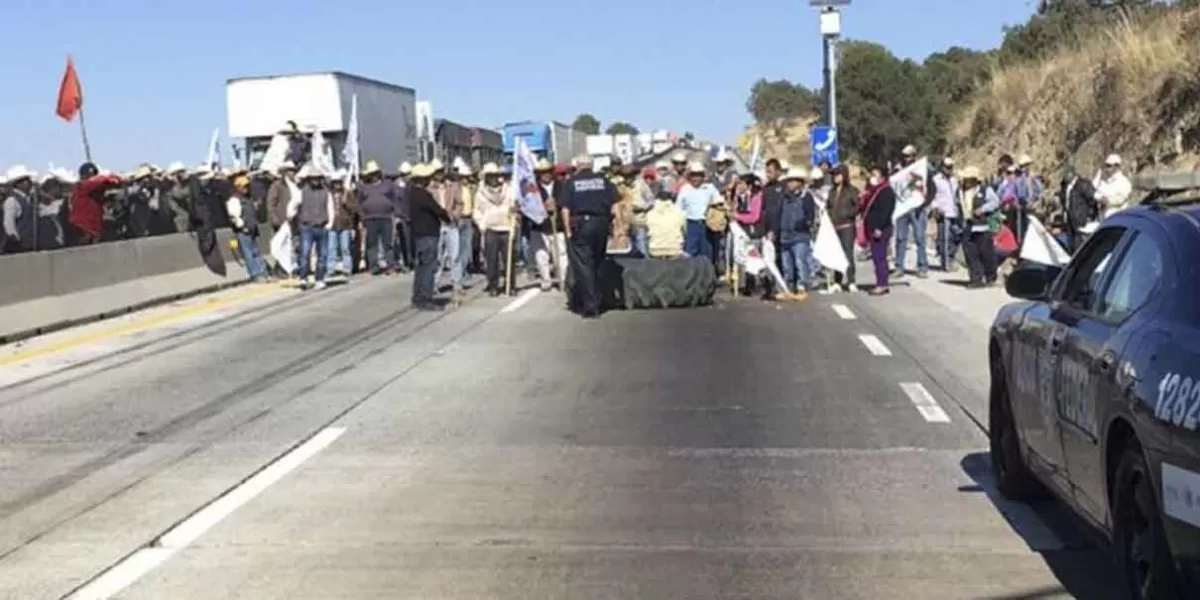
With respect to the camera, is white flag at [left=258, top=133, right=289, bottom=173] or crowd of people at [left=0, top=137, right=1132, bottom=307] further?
white flag at [left=258, top=133, right=289, bottom=173]

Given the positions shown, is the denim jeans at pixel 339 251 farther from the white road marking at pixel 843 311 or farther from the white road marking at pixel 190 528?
the white road marking at pixel 190 528

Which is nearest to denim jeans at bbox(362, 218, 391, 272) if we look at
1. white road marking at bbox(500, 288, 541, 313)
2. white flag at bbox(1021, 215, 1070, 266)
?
white road marking at bbox(500, 288, 541, 313)

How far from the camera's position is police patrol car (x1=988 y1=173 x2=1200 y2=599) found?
16.6ft

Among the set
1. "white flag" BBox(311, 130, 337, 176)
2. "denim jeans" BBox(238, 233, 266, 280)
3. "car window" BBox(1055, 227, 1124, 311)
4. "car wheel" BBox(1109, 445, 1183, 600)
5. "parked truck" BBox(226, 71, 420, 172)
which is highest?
"parked truck" BBox(226, 71, 420, 172)

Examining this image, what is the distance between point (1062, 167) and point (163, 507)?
1009 inches

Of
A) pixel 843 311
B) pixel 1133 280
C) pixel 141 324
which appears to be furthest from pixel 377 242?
pixel 1133 280

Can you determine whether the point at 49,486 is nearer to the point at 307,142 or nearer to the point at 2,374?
the point at 2,374

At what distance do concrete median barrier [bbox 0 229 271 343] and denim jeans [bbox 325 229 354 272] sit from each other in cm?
149

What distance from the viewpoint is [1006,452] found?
323 inches

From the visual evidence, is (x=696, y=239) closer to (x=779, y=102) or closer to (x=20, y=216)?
(x=20, y=216)

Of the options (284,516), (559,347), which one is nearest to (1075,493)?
(284,516)

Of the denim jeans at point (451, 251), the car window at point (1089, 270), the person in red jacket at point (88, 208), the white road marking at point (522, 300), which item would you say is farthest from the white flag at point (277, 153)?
the car window at point (1089, 270)

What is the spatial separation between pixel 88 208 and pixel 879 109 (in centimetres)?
4923

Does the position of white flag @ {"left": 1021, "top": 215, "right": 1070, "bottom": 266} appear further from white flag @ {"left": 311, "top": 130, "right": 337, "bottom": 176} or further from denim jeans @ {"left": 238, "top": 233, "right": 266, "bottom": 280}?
white flag @ {"left": 311, "top": 130, "right": 337, "bottom": 176}
